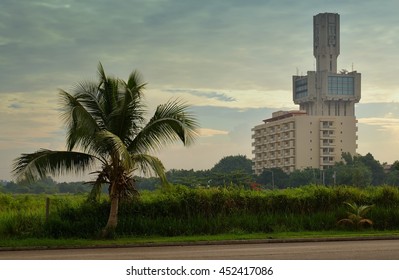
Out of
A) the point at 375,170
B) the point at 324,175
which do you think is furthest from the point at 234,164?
the point at 375,170

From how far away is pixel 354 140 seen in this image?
183000mm

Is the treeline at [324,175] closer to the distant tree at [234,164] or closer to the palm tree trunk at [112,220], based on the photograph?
the distant tree at [234,164]

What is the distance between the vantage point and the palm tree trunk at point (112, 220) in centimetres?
2405

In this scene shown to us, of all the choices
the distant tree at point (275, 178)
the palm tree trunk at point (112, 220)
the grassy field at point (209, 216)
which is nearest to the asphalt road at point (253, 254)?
the grassy field at point (209, 216)

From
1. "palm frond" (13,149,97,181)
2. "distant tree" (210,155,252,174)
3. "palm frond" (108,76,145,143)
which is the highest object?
Result: "distant tree" (210,155,252,174)

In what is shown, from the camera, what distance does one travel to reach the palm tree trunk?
24.0 metres

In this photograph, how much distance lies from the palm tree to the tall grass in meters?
1.33

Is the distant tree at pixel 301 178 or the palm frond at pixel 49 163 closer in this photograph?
the palm frond at pixel 49 163

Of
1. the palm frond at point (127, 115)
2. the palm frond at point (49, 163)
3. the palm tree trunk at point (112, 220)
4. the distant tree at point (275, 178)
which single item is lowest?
the palm tree trunk at point (112, 220)

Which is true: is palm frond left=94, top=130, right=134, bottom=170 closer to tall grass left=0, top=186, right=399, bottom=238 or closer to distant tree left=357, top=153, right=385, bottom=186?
tall grass left=0, top=186, right=399, bottom=238

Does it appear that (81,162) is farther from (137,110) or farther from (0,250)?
(0,250)

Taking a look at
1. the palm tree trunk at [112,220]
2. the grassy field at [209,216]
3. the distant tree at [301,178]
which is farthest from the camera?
the distant tree at [301,178]

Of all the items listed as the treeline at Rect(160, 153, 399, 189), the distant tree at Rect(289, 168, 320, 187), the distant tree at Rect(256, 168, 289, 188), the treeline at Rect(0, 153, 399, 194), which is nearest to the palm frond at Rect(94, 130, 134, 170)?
the treeline at Rect(0, 153, 399, 194)
